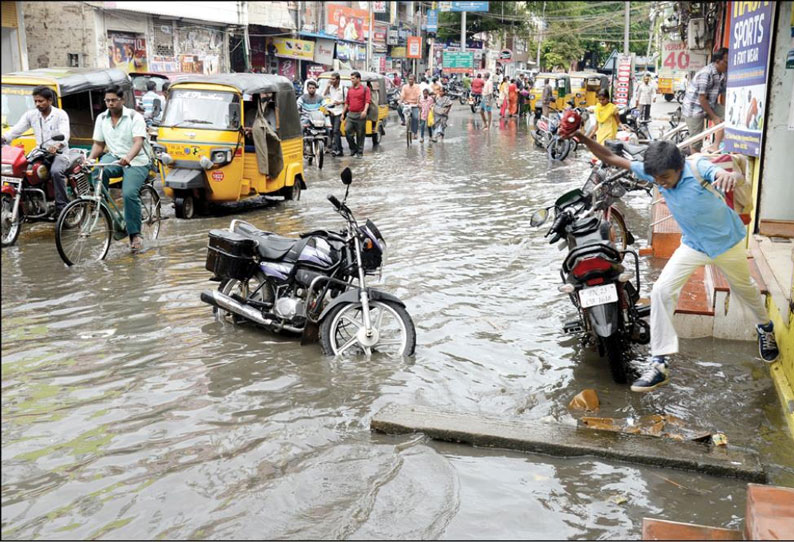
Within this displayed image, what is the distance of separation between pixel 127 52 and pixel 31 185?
61.5 ft

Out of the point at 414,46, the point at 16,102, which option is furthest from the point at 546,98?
the point at 414,46

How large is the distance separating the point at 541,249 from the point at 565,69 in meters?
66.8

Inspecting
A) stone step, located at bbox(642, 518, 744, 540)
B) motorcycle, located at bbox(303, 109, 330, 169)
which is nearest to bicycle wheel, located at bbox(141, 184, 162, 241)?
motorcycle, located at bbox(303, 109, 330, 169)

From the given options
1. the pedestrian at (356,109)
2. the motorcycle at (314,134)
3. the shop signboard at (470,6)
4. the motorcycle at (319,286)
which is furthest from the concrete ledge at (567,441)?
the shop signboard at (470,6)

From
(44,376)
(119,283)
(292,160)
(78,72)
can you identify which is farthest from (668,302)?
(78,72)

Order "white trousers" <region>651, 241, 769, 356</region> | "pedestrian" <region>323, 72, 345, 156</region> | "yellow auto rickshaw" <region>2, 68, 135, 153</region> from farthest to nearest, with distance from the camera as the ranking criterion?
"pedestrian" <region>323, 72, 345, 156</region> → "yellow auto rickshaw" <region>2, 68, 135, 153</region> → "white trousers" <region>651, 241, 769, 356</region>

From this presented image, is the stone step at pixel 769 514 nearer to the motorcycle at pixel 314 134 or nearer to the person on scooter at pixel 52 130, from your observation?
the person on scooter at pixel 52 130

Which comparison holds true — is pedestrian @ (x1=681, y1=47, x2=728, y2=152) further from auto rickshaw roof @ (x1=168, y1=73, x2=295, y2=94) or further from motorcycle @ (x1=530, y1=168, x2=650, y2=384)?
auto rickshaw roof @ (x1=168, y1=73, x2=295, y2=94)

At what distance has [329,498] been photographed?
3793mm

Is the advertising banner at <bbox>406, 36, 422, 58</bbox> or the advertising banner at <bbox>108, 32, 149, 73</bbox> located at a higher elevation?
the advertising banner at <bbox>406, 36, 422, 58</bbox>

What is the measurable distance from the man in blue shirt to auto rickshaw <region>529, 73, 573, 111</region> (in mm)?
30729

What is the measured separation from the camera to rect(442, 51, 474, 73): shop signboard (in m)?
54.9

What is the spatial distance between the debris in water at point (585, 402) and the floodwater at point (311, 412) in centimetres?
7

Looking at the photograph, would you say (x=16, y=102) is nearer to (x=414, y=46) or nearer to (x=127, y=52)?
(x=127, y=52)
